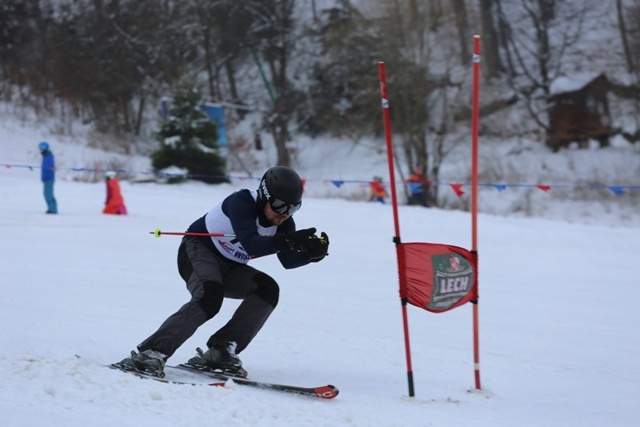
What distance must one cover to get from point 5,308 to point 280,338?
8.60ft

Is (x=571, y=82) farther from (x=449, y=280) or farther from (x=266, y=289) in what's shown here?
(x=266, y=289)

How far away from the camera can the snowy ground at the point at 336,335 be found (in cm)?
449

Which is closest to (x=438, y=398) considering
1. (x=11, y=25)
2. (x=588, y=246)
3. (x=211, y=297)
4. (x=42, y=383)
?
(x=211, y=297)

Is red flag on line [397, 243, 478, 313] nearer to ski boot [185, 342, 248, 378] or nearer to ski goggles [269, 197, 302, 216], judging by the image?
ski goggles [269, 197, 302, 216]

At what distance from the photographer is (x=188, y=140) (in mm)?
26562

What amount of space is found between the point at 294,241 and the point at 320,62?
3739 centimetres

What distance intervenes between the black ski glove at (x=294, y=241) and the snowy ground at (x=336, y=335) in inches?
38.0

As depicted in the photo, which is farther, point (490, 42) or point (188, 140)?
point (490, 42)

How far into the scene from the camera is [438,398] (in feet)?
18.2

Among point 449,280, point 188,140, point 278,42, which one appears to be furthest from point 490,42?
point 449,280

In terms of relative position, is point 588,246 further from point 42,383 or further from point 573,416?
point 42,383

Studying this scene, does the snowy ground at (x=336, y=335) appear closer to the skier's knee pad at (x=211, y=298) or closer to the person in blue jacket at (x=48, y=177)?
the person in blue jacket at (x=48, y=177)

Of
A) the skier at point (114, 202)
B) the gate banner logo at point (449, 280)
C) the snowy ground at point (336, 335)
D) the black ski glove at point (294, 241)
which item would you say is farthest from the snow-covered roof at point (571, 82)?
the black ski glove at point (294, 241)

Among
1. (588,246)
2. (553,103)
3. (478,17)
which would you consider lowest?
(588,246)
